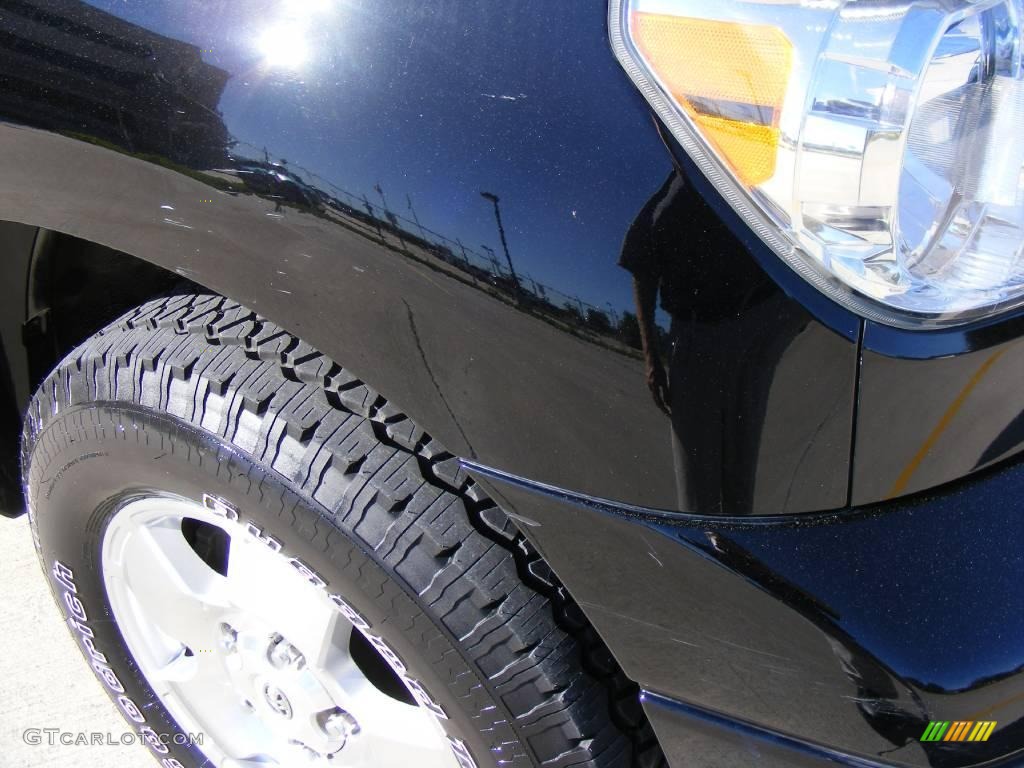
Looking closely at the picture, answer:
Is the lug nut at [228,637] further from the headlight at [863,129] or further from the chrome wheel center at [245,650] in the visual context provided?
the headlight at [863,129]

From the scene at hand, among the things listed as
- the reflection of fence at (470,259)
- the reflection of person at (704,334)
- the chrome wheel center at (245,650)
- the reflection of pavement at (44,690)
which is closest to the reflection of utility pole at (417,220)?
the reflection of fence at (470,259)

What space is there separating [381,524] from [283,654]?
46 centimetres

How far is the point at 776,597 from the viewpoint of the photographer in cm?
105

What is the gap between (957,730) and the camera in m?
1.05

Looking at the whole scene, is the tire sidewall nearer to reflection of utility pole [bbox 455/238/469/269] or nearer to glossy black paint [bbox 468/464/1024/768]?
glossy black paint [bbox 468/464/1024/768]

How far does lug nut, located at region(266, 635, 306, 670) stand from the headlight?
3.50ft

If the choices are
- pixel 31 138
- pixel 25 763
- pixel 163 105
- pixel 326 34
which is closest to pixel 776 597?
pixel 326 34

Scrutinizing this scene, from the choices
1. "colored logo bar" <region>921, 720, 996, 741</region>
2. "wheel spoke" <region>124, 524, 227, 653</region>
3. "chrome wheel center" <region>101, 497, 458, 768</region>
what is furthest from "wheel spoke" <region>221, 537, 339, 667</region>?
"colored logo bar" <region>921, 720, 996, 741</region>

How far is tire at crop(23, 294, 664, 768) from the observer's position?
4.26 feet

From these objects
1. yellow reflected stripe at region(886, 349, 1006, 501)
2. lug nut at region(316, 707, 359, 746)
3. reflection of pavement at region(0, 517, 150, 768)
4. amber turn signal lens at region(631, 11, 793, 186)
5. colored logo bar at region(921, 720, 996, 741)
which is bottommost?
reflection of pavement at region(0, 517, 150, 768)

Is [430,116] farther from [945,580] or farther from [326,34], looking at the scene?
[945,580]

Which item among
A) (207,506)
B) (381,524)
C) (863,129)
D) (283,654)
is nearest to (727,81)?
(863,129)

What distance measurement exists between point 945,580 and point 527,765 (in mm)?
665

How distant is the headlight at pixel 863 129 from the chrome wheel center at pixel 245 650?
0.85 meters
